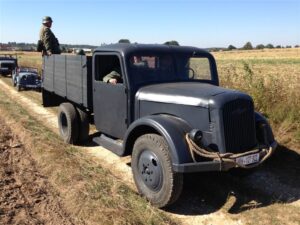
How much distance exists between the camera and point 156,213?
4.51 m

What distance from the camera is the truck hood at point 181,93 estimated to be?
4.67 meters

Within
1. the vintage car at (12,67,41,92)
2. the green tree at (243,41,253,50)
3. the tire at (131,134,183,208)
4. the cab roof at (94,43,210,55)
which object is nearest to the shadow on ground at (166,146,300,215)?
the tire at (131,134,183,208)

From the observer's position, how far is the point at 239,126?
471 cm

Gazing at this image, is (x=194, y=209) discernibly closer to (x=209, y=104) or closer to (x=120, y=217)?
(x=120, y=217)

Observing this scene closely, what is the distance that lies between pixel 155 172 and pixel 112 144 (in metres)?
1.43

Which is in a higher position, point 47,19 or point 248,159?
point 47,19

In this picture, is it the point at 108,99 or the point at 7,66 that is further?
the point at 7,66

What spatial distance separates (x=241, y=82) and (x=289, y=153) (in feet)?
11.1

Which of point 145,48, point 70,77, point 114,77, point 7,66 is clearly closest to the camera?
point 145,48

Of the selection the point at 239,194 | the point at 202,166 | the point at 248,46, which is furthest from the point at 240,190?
the point at 248,46

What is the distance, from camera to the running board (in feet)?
18.9

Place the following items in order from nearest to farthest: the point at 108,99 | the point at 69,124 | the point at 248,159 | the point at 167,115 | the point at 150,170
Answer: the point at 248,159 → the point at 150,170 → the point at 167,115 → the point at 108,99 → the point at 69,124

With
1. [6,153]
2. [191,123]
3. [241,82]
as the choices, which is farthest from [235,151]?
[241,82]

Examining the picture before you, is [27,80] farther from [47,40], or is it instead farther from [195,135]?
[195,135]
